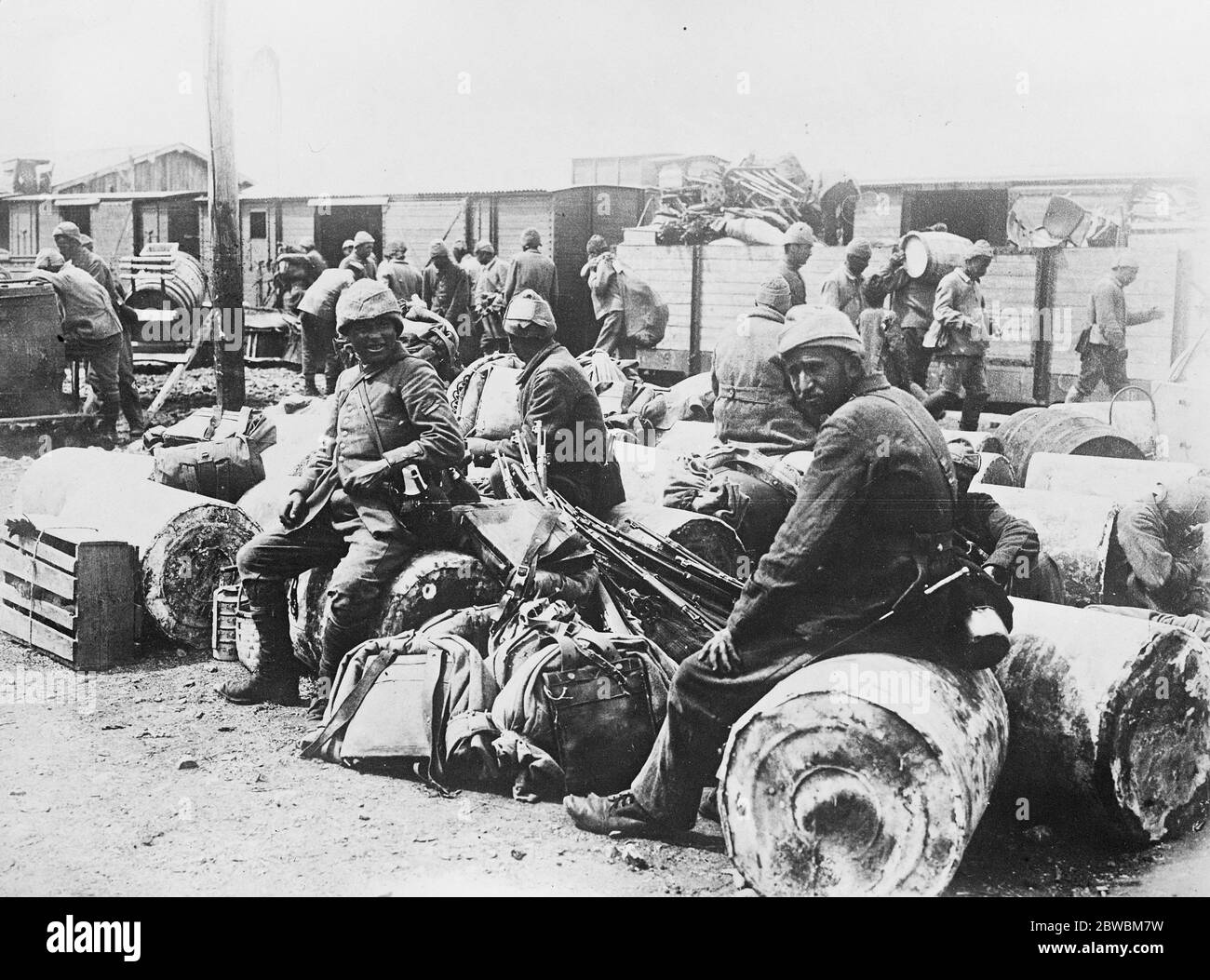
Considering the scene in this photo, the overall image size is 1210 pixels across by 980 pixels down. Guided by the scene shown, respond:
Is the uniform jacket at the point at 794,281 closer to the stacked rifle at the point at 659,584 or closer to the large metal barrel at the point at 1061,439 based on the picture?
the large metal barrel at the point at 1061,439

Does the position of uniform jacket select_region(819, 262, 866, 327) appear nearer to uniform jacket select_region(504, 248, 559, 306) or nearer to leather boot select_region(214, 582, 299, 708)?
uniform jacket select_region(504, 248, 559, 306)

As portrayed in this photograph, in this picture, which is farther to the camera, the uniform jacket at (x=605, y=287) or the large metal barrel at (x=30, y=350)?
the uniform jacket at (x=605, y=287)

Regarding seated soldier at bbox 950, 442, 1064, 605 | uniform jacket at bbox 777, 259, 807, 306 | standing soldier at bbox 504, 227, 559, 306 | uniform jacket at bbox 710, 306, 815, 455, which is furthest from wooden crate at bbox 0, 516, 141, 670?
standing soldier at bbox 504, 227, 559, 306

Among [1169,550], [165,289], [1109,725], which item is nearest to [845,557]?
[1109,725]

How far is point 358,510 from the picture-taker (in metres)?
5.41

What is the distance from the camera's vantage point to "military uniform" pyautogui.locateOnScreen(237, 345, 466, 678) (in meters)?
5.31

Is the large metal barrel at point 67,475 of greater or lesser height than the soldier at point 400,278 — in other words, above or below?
below

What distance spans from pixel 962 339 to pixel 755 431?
10.9 feet

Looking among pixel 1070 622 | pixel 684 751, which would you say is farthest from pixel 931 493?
pixel 684 751

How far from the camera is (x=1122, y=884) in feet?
13.1

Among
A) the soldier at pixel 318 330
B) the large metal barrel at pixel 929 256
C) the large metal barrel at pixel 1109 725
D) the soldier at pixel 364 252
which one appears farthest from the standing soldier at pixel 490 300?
the large metal barrel at pixel 1109 725

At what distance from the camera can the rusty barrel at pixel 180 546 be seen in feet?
20.9

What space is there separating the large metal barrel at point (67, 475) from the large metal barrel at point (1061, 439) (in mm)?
5465

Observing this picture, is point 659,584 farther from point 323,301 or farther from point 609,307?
point 323,301
